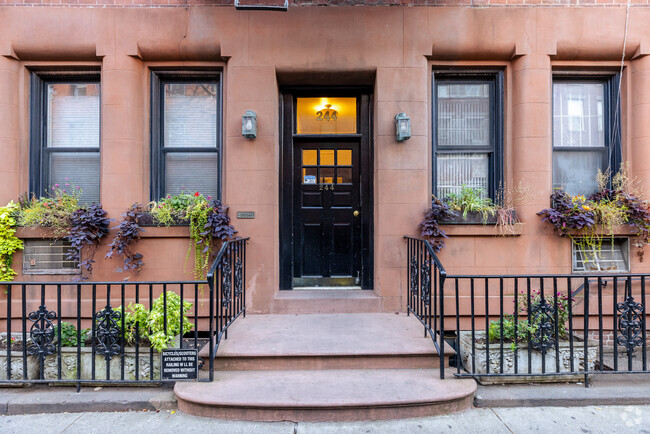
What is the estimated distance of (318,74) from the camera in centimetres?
518

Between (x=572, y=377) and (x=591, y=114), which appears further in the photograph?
(x=591, y=114)

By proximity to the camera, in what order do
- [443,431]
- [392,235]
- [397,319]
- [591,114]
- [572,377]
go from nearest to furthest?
[443,431], [572,377], [397,319], [392,235], [591,114]

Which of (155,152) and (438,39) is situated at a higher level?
(438,39)

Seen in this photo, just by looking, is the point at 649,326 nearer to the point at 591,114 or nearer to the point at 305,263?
the point at 591,114

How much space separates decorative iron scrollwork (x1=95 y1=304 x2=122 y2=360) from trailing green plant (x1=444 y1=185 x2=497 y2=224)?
432 cm

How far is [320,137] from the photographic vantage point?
5.61m

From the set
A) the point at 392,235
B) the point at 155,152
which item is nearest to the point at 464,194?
the point at 392,235

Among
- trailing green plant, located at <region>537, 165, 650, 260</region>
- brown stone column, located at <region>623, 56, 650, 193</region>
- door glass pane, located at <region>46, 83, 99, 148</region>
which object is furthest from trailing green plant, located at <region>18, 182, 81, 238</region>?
brown stone column, located at <region>623, 56, 650, 193</region>

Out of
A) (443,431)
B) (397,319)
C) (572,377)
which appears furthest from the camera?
(397,319)

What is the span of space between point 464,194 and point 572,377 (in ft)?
8.42

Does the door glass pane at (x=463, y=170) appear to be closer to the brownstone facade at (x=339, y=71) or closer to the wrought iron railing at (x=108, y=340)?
the brownstone facade at (x=339, y=71)

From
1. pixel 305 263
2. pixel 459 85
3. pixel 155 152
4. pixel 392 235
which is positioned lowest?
pixel 305 263

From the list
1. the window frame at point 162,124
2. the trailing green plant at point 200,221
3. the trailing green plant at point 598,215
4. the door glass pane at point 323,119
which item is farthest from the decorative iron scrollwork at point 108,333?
the trailing green plant at point 598,215

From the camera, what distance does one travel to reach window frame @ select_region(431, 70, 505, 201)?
536cm
